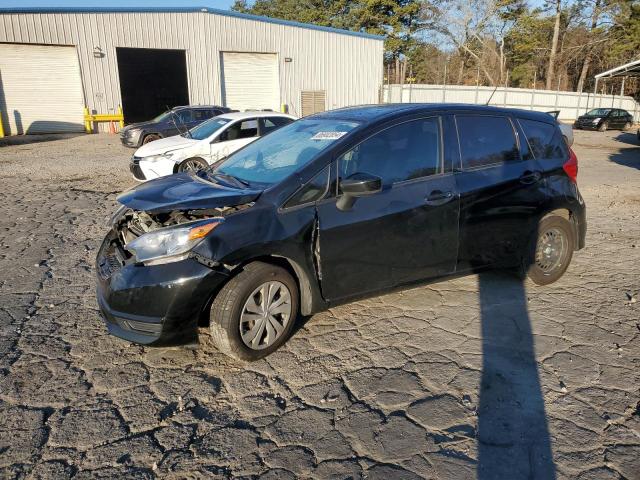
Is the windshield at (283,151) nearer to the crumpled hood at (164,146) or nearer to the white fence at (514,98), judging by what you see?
the crumpled hood at (164,146)

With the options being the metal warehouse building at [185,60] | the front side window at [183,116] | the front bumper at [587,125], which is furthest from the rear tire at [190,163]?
the front bumper at [587,125]

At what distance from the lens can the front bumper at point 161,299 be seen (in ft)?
9.95

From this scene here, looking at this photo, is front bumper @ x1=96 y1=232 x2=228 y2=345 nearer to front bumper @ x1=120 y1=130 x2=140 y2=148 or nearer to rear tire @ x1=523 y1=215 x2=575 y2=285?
rear tire @ x1=523 y1=215 x2=575 y2=285

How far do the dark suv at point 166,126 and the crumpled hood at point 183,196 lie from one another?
12109mm

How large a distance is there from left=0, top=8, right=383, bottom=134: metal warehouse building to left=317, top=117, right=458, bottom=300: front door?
22542 millimetres

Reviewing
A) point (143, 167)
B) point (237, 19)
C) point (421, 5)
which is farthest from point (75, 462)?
point (421, 5)

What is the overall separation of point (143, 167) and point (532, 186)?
297 inches

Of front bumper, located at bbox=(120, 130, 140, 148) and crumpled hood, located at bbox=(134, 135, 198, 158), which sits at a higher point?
crumpled hood, located at bbox=(134, 135, 198, 158)

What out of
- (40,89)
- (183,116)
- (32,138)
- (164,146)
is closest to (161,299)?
(164,146)

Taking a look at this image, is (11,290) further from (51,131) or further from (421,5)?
(421,5)

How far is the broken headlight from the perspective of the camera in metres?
3.09

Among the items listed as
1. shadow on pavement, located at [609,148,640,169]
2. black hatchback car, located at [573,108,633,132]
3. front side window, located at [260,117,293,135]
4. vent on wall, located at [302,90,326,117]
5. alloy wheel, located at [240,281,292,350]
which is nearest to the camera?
alloy wheel, located at [240,281,292,350]

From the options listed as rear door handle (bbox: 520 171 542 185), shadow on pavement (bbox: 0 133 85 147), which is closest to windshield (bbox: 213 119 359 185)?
rear door handle (bbox: 520 171 542 185)

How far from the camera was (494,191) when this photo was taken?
416cm
